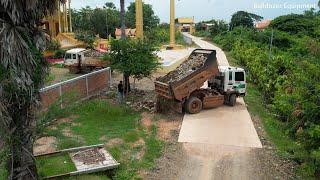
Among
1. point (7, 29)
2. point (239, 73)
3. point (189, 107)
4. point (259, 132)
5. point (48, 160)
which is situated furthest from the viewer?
point (239, 73)

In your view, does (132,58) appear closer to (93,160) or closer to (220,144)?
(220,144)

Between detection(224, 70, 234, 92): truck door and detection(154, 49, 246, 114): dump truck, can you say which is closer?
detection(154, 49, 246, 114): dump truck

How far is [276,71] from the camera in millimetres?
21422

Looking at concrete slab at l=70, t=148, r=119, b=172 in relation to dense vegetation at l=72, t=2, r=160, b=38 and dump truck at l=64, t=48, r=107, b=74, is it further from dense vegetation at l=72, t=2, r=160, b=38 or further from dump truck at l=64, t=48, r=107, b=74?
dense vegetation at l=72, t=2, r=160, b=38

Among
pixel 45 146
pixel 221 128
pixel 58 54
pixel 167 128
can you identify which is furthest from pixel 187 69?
pixel 58 54

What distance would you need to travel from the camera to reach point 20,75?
8664mm

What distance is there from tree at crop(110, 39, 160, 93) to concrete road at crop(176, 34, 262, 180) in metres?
4.34

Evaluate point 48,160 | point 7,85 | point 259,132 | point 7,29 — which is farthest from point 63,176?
point 259,132

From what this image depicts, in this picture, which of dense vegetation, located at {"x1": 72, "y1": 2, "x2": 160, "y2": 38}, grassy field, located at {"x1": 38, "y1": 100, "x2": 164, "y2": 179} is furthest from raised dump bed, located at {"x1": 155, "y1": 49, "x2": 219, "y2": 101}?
dense vegetation, located at {"x1": 72, "y1": 2, "x2": 160, "y2": 38}

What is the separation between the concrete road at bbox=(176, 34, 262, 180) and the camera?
39.8 ft

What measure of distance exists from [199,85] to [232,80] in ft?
7.09

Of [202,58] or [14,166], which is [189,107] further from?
[14,166]

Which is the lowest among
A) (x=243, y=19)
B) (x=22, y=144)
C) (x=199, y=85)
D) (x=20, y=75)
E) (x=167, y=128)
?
(x=167, y=128)

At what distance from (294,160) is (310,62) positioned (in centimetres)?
405
